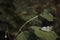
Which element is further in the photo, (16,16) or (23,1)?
(23,1)

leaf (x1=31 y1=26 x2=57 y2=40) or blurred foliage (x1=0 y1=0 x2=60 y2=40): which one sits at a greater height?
leaf (x1=31 y1=26 x2=57 y2=40)

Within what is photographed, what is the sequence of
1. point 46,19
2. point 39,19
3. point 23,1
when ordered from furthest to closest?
point 23,1, point 39,19, point 46,19

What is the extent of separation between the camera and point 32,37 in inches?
45.7

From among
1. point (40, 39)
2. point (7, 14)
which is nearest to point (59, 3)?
point (7, 14)

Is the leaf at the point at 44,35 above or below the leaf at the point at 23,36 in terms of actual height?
above

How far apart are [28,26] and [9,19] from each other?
1.35 ft

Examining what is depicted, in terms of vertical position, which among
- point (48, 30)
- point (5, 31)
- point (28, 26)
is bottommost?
point (5, 31)

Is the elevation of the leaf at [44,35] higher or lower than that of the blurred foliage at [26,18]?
higher

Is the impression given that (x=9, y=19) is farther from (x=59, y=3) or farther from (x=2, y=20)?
(x=59, y=3)

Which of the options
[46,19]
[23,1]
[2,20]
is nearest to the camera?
[46,19]

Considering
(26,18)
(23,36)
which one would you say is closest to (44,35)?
(23,36)

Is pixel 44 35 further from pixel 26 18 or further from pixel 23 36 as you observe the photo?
pixel 26 18

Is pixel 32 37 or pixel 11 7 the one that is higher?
pixel 32 37

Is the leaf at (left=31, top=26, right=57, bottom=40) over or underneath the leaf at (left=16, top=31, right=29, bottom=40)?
over
